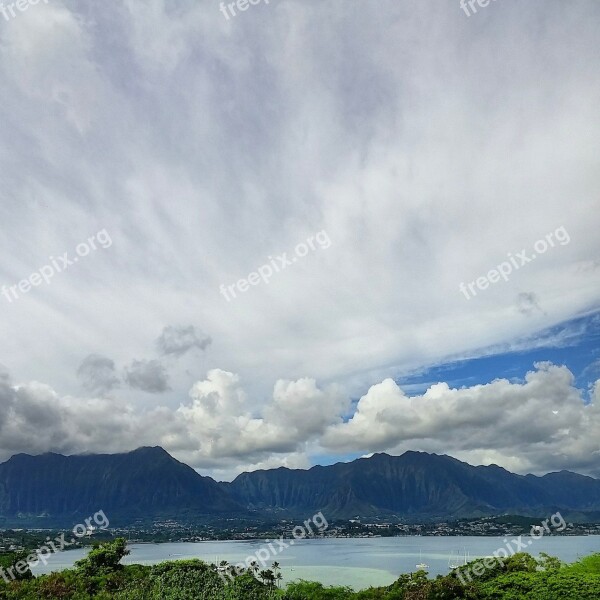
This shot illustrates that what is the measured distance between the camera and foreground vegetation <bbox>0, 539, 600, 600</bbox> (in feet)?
95.9

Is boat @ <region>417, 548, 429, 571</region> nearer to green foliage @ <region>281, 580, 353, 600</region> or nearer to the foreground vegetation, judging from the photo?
green foliage @ <region>281, 580, 353, 600</region>

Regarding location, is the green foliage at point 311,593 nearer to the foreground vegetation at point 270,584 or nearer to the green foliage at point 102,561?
the foreground vegetation at point 270,584

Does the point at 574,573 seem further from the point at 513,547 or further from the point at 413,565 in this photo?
the point at 513,547

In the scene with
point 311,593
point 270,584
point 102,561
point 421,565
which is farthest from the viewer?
point 421,565

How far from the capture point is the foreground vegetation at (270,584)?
29219 millimetres

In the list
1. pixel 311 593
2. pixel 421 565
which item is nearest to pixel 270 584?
pixel 311 593

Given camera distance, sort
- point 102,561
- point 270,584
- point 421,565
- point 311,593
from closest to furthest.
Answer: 1. point 311,593
2. point 270,584
3. point 102,561
4. point 421,565

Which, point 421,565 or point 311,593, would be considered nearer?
point 311,593

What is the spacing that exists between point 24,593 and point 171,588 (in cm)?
1099

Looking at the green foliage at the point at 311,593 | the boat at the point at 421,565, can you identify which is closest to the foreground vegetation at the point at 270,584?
the green foliage at the point at 311,593

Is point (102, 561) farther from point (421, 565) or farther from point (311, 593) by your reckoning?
point (421, 565)

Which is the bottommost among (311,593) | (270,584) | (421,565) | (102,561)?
(421,565)

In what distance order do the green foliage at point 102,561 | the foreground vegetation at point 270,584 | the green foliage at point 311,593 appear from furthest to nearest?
the green foliage at point 102,561 → the green foliage at point 311,593 → the foreground vegetation at point 270,584

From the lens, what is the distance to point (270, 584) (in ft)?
127
